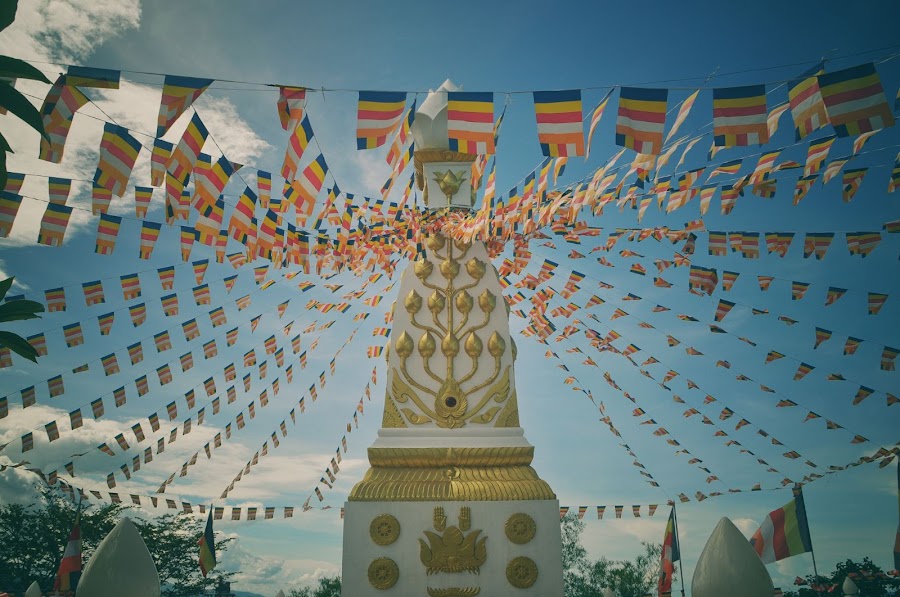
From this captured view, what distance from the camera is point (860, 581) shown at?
75.7ft

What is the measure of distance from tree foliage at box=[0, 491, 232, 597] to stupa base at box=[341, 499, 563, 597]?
20.1 m

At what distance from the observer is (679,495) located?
16.1 meters

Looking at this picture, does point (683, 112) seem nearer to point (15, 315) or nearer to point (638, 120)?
point (638, 120)

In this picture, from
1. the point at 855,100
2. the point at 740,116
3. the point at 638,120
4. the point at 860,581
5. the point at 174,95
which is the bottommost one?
the point at 860,581

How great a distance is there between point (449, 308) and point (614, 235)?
11.8ft

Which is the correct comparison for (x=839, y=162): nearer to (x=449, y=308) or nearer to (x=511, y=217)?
(x=511, y=217)

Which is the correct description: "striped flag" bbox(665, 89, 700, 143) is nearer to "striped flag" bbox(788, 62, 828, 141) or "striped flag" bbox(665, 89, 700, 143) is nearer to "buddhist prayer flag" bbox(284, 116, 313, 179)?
"striped flag" bbox(788, 62, 828, 141)

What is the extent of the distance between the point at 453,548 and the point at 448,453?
158cm

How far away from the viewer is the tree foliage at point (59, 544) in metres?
25.0

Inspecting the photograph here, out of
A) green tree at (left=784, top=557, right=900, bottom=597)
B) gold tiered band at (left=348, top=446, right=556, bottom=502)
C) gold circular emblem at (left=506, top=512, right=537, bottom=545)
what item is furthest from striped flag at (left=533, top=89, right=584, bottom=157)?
green tree at (left=784, top=557, right=900, bottom=597)

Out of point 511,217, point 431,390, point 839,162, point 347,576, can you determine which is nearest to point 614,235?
point 511,217

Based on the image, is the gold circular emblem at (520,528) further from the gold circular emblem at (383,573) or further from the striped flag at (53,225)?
the striped flag at (53,225)

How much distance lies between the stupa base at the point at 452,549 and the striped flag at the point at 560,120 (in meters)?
5.96

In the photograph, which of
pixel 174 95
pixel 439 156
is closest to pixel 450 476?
pixel 439 156
